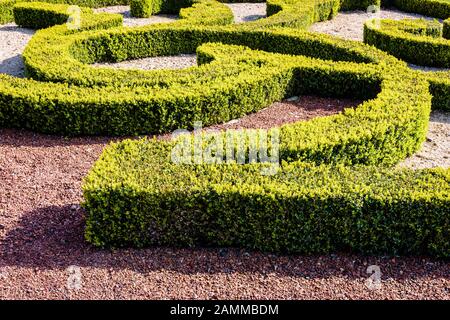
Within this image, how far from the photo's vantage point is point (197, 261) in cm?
789

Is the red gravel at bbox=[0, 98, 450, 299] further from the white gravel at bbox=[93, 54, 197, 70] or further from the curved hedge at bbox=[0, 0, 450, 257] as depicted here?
the white gravel at bbox=[93, 54, 197, 70]

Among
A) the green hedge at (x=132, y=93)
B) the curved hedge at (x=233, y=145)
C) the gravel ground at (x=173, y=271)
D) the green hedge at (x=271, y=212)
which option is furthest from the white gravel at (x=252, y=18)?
the gravel ground at (x=173, y=271)

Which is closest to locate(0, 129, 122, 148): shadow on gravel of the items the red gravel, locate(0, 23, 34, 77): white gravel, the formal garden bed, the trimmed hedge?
the formal garden bed

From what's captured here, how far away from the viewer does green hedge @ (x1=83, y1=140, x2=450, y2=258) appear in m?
7.77

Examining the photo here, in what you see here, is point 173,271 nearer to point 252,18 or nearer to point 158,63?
point 158,63

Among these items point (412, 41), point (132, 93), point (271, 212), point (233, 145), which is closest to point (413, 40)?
point (412, 41)

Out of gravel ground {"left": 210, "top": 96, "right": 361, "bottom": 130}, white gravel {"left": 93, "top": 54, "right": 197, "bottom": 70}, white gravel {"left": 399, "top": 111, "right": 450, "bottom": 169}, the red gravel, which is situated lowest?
the red gravel

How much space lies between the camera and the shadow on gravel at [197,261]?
25.3 ft

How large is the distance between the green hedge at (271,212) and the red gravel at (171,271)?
0.19 metres

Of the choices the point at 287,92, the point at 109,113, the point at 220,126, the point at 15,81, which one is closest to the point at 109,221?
the point at 109,113

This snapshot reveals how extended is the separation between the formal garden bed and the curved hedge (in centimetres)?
3

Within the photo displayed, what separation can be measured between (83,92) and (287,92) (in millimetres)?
4841

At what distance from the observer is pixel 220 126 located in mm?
12008
